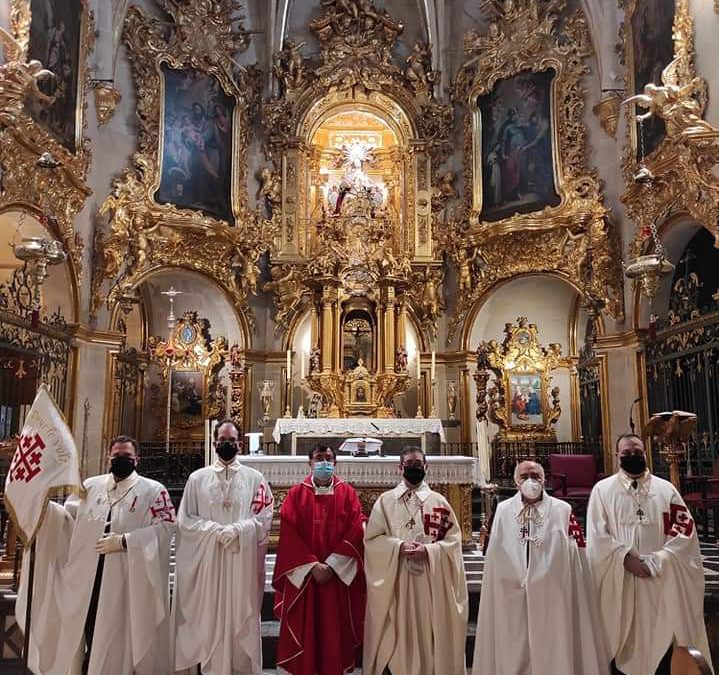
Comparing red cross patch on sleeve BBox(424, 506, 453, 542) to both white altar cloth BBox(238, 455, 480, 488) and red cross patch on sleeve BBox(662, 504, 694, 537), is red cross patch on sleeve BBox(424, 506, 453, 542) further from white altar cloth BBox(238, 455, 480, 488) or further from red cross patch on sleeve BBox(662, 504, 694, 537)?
white altar cloth BBox(238, 455, 480, 488)

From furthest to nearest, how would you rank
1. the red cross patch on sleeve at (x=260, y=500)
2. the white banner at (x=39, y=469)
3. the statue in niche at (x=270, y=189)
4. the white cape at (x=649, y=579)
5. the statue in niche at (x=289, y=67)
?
the statue in niche at (x=289, y=67) → the statue in niche at (x=270, y=189) → the red cross patch on sleeve at (x=260, y=500) → the white cape at (x=649, y=579) → the white banner at (x=39, y=469)

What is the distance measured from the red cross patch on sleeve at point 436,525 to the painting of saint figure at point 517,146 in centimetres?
1033

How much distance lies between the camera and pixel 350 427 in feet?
39.2

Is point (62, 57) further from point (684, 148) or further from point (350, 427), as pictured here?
point (684, 148)

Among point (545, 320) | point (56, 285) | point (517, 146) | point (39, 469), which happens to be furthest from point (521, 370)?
point (39, 469)

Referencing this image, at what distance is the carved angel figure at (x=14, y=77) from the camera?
9.08 m

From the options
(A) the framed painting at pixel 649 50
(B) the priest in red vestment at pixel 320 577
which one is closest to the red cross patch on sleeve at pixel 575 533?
(B) the priest in red vestment at pixel 320 577

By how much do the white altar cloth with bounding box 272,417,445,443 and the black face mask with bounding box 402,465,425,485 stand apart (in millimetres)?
6558

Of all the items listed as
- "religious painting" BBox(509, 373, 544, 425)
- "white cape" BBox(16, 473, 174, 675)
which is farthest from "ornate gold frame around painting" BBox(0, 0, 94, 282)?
"religious painting" BBox(509, 373, 544, 425)

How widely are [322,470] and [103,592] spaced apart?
66.3 inches

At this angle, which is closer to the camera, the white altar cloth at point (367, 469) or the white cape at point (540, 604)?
the white cape at point (540, 604)

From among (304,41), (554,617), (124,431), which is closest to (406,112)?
(304,41)

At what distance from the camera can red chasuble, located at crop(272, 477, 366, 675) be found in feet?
15.7

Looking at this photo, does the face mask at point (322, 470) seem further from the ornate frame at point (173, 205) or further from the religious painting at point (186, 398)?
the religious painting at point (186, 398)
